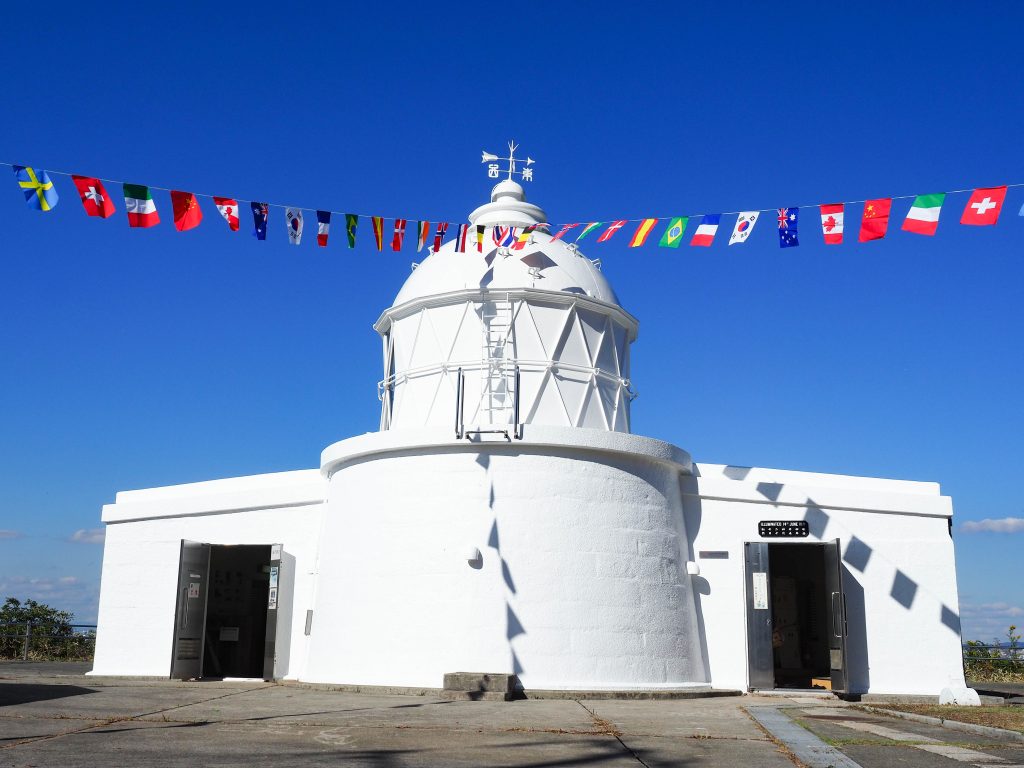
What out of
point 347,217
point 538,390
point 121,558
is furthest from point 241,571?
point 347,217

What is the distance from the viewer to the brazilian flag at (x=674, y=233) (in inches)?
615

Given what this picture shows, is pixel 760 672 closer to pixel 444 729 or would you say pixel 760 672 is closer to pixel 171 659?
pixel 444 729

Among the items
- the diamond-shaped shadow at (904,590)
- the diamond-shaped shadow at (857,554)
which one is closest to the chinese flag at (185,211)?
the diamond-shaped shadow at (857,554)

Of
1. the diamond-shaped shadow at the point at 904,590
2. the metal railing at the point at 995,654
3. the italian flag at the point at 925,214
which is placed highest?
the italian flag at the point at 925,214

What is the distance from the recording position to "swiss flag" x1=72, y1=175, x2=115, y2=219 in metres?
13.5

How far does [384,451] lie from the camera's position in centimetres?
1652

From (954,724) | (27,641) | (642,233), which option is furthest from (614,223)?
(27,641)

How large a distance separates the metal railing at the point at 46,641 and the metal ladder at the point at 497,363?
13161 mm

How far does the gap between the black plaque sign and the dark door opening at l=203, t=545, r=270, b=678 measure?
10468 mm

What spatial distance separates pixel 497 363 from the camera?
58.3 feet

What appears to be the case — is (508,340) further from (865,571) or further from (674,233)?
(865,571)

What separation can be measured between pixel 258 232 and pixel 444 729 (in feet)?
27.2

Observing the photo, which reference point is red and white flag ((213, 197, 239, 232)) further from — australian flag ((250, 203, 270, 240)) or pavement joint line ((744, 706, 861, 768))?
pavement joint line ((744, 706, 861, 768))

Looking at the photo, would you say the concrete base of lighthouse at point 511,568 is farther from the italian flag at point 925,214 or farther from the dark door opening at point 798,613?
the dark door opening at point 798,613
